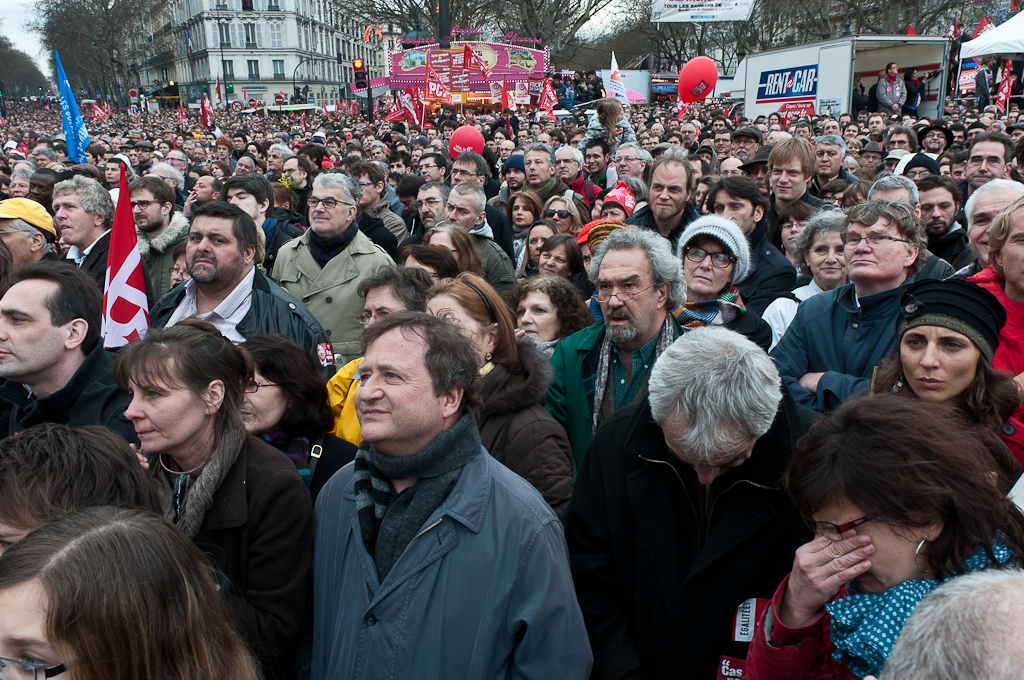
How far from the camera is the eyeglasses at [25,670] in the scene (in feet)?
4.62

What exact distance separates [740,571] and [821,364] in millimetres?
1484

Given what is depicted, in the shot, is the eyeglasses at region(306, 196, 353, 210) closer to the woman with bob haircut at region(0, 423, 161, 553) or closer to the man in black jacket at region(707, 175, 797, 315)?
the man in black jacket at region(707, 175, 797, 315)

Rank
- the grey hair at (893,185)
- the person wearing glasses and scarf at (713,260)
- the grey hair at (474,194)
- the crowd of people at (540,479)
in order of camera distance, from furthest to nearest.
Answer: the grey hair at (474,194), the grey hair at (893,185), the person wearing glasses and scarf at (713,260), the crowd of people at (540,479)

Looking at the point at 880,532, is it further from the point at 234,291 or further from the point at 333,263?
the point at 333,263

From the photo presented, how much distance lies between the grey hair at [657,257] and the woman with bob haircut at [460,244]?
1.70m

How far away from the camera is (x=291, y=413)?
2.74 meters

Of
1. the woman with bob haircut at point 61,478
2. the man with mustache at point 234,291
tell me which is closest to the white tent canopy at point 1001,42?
the man with mustache at point 234,291

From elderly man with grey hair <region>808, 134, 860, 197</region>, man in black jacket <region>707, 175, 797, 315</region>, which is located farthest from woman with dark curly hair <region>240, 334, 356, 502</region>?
elderly man with grey hair <region>808, 134, 860, 197</region>

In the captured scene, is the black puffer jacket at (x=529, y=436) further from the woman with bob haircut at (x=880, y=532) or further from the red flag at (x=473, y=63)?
the red flag at (x=473, y=63)

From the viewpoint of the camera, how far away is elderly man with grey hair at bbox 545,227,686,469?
305cm

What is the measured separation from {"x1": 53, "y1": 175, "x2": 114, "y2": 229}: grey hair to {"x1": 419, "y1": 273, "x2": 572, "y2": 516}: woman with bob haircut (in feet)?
10.7

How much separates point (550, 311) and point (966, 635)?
284 cm

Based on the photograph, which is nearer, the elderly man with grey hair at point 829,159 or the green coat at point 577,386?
the green coat at point 577,386

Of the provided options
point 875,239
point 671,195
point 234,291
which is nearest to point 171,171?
point 234,291
